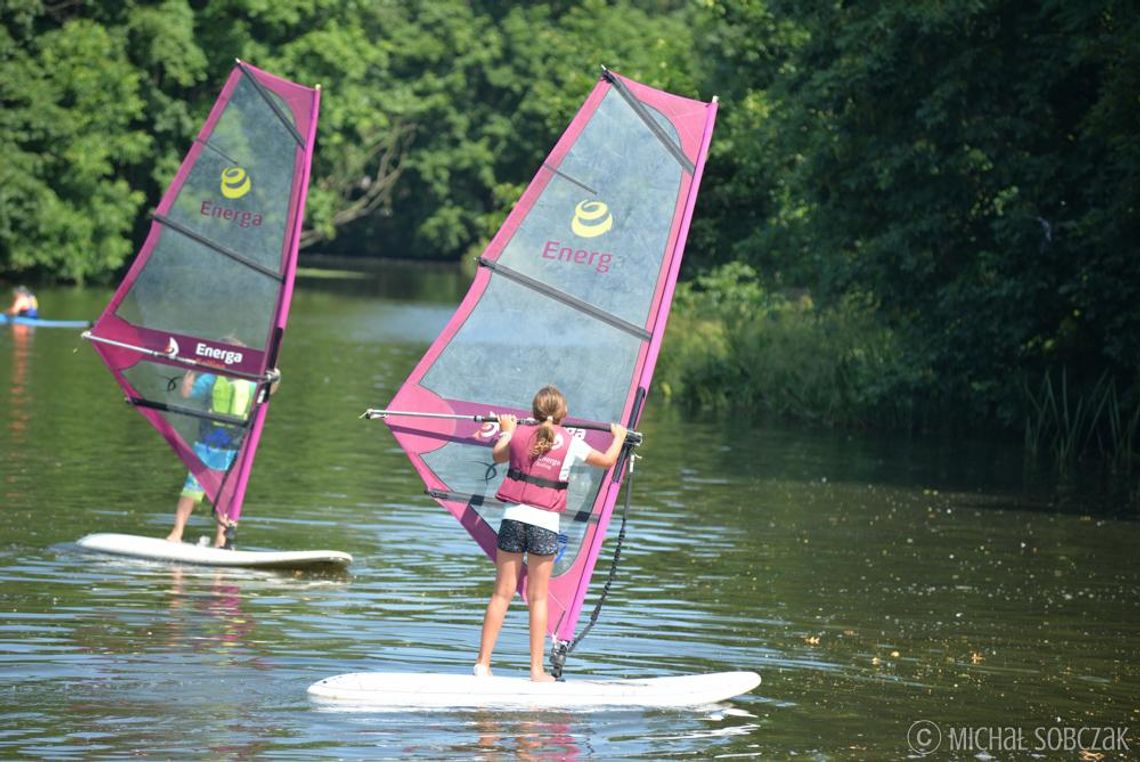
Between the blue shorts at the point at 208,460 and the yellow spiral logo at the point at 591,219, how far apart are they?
203 inches

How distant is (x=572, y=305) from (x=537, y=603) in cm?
184

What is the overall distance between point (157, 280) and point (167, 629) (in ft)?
15.9

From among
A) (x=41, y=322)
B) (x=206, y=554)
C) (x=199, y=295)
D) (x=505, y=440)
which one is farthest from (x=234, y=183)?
(x=41, y=322)

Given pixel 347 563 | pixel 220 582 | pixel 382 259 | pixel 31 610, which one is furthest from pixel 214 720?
pixel 382 259

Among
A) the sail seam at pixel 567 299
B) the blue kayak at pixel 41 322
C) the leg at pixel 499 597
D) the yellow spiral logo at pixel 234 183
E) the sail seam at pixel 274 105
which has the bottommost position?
the blue kayak at pixel 41 322

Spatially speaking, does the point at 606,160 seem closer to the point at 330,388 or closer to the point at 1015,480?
the point at 1015,480

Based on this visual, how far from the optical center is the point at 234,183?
53.5 ft

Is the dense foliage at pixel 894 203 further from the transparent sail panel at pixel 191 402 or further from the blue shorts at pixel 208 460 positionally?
the blue shorts at pixel 208 460

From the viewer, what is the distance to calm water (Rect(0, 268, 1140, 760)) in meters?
10.1

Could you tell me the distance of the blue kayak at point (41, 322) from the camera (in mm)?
36719

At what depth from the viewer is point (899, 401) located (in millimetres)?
28422

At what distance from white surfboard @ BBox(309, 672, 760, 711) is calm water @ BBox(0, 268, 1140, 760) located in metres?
0.14

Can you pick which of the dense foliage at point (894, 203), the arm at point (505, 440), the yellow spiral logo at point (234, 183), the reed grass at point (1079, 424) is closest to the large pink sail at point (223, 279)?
the yellow spiral logo at point (234, 183)

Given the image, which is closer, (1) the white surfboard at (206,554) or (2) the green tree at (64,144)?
(1) the white surfboard at (206,554)
